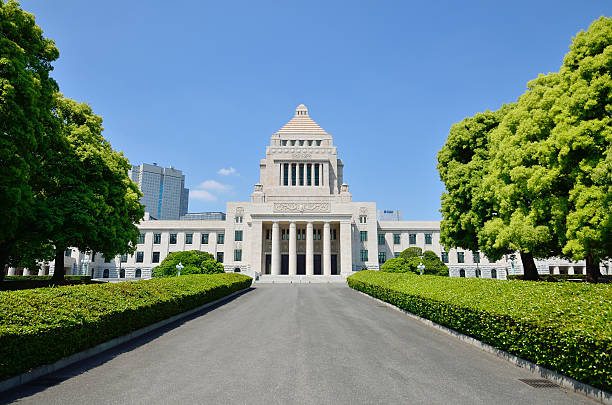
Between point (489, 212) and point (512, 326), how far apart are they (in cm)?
1726

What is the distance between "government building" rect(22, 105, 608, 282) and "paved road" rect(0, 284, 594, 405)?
44.5 meters

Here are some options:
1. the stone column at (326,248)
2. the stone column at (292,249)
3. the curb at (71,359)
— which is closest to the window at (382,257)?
the stone column at (326,248)

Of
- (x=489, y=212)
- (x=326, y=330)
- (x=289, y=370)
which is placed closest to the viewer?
(x=289, y=370)

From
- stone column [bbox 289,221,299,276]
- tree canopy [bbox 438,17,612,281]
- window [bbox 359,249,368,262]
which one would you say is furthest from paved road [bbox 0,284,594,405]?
window [bbox 359,249,368,262]

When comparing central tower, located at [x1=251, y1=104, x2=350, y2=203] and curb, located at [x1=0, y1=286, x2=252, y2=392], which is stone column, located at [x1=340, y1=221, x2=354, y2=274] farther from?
curb, located at [x1=0, y1=286, x2=252, y2=392]

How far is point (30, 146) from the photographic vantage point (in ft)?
49.3

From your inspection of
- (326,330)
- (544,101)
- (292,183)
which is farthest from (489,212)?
(292,183)

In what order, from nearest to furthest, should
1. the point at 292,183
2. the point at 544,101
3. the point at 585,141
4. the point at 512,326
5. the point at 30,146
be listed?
1. the point at 512,326
2. the point at 585,141
3. the point at 30,146
4. the point at 544,101
5. the point at 292,183

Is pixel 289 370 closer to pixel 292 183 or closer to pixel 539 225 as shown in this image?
pixel 539 225

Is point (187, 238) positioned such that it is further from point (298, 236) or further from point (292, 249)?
point (292, 249)

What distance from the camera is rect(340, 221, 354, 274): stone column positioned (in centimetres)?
5534

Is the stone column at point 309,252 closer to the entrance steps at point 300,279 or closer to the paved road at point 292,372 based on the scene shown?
the entrance steps at point 300,279

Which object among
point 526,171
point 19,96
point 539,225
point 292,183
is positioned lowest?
point 539,225

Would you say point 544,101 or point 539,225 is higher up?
point 544,101
